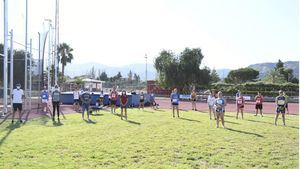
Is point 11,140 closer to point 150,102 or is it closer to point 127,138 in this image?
point 127,138

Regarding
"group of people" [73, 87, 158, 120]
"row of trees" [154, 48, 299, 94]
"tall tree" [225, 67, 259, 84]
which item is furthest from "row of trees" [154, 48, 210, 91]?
"tall tree" [225, 67, 259, 84]

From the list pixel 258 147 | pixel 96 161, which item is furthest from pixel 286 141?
pixel 96 161

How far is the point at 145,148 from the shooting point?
36.8ft

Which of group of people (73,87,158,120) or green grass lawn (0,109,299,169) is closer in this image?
green grass lawn (0,109,299,169)

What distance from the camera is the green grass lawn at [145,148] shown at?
363 inches

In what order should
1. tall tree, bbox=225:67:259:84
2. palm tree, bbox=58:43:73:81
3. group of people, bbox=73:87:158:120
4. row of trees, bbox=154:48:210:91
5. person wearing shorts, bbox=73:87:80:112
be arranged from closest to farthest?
1. group of people, bbox=73:87:158:120
2. person wearing shorts, bbox=73:87:80:112
3. row of trees, bbox=154:48:210:91
4. palm tree, bbox=58:43:73:81
5. tall tree, bbox=225:67:259:84

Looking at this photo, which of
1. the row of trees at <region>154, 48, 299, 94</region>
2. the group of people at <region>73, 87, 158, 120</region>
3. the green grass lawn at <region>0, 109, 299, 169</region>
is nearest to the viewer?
the green grass lawn at <region>0, 109, 299, 169</region>

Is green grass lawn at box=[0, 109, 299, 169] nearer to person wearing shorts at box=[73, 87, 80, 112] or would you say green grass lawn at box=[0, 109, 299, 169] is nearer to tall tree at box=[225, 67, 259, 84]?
person wearing shorts at box=[73, 87, 80, 112]

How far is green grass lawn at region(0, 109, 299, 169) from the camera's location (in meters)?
9.23

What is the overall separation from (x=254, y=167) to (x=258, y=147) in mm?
2932

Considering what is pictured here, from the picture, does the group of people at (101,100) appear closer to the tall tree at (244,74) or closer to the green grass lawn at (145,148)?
the green grass lawn at (145,148)

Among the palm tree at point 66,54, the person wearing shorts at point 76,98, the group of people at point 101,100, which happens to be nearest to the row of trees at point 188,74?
the palm tree at point 66,54

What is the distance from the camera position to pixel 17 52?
34.7 m

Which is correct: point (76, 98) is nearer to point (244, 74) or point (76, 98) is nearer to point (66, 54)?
point (66, 54)
